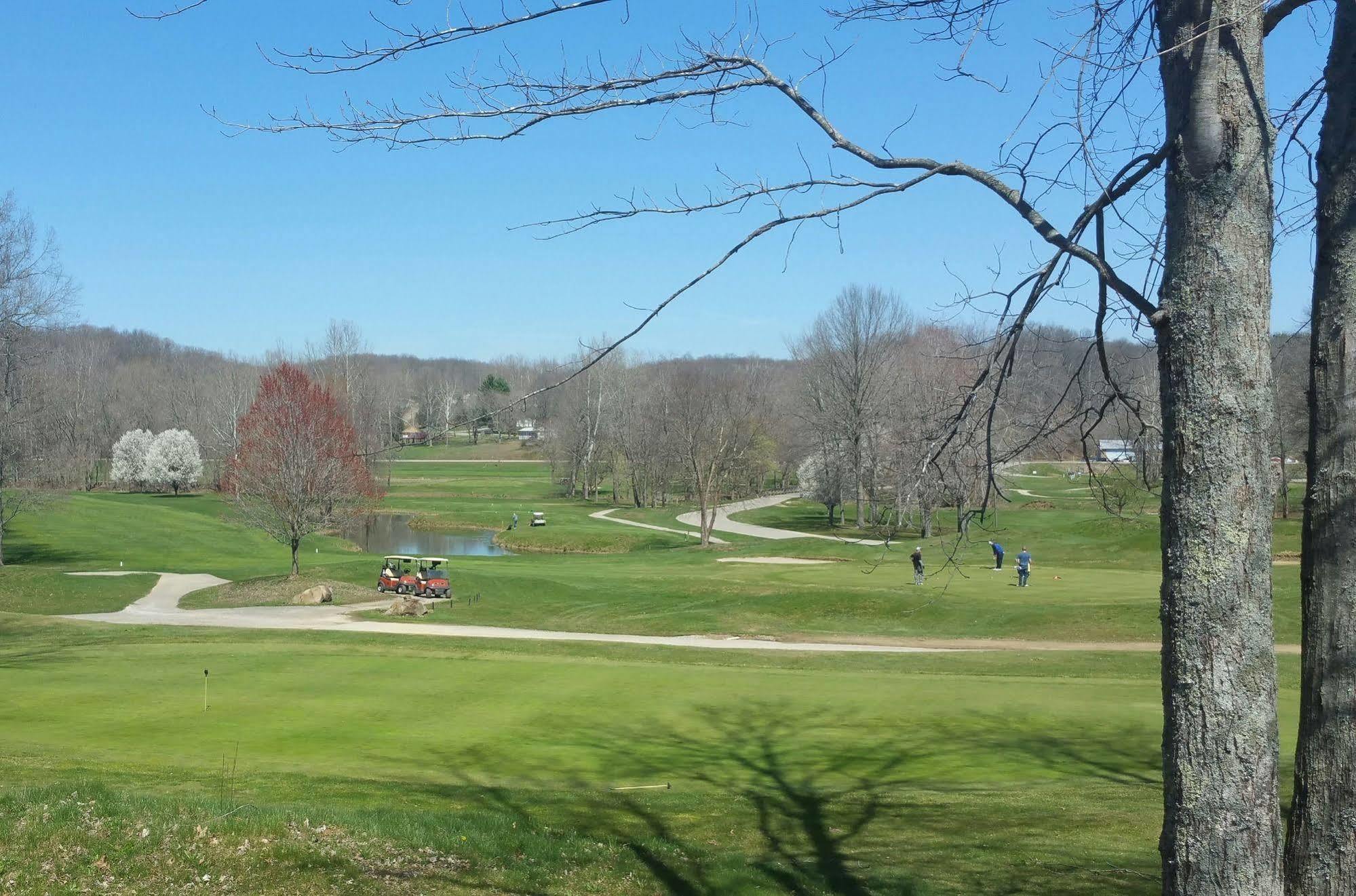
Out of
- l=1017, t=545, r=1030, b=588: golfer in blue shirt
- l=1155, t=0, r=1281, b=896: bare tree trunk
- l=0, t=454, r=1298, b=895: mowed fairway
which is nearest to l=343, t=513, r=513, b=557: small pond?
l=0, t=454, r=1298, b=895: mowed fairway

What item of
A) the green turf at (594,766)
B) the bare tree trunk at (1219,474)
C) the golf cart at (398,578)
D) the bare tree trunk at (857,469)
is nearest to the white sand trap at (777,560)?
the bare tree trunk at (857,469)

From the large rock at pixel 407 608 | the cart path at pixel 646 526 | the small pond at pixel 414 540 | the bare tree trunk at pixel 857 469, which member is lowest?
the small pond at pixel 414 540

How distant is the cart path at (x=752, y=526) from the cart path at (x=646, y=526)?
168 cm

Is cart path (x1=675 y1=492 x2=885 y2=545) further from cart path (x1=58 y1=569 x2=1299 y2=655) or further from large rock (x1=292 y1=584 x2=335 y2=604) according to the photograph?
large rock (x1=292 y1=584 x2=335 y2=604)

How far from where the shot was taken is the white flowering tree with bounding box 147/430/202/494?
95.7 meters

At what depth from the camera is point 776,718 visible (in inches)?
651

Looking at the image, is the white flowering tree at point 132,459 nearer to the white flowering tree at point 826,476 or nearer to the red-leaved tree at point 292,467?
the white flowering tree at point 826,476

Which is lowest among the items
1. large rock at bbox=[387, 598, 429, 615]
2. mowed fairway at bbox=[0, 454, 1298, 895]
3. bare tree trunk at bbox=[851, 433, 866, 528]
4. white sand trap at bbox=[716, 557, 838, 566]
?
white sand trap at bbox=[716, 557, 838, 566]

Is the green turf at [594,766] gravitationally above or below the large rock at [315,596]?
above

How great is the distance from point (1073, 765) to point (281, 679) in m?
13.5

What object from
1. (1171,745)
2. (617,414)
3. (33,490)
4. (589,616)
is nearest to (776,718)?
(1171,745)

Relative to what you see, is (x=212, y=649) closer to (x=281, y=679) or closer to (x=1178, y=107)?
(x=281, y=679)

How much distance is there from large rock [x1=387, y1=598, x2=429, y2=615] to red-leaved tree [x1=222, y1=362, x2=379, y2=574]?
6.02 m

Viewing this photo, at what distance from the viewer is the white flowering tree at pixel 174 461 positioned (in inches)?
3767
